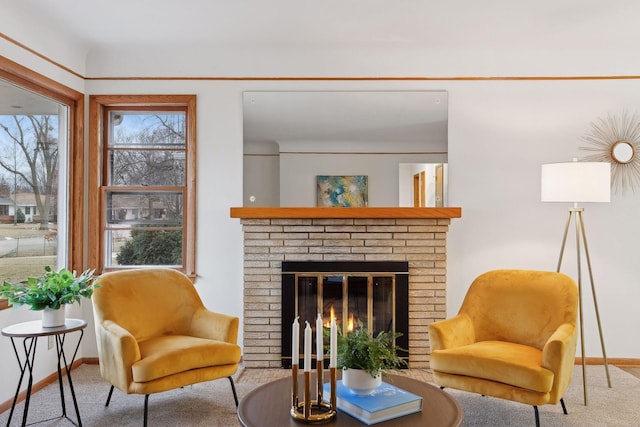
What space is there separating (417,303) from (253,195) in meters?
1.54

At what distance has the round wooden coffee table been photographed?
5.97 feet

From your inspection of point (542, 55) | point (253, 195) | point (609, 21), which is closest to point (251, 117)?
point (253, 195)

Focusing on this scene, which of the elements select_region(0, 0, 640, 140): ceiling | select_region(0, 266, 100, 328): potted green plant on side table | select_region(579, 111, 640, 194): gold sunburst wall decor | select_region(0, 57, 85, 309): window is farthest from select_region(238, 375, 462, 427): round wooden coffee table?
select_region(579, 111, 640, 194): gold sunburst wall decor

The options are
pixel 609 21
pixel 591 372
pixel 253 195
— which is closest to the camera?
pixel 609 21

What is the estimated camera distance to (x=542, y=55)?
3756 millimetres

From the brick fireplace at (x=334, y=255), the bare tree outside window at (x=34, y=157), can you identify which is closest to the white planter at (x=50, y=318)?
the bare tree outside window at (x=34, y=157)

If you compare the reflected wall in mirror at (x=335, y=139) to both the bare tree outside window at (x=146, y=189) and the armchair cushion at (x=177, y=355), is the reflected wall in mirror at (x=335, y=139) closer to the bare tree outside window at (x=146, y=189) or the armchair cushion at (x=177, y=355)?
the bare tree outside window at (x=146, y=189)

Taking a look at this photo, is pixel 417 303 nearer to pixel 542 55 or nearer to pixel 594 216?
pixel 594 216

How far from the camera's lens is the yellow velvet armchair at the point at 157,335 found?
246cm

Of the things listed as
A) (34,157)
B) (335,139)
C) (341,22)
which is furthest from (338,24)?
(34,157)

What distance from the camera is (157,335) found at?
2.96m

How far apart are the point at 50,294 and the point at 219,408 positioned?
46.0 inches

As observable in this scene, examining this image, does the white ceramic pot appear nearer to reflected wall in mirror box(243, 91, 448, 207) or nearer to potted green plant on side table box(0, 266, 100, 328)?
potted green plant on side table box(0, 266, 100, 328)

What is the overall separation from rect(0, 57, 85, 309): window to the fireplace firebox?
67.7 inches
